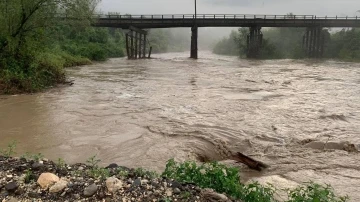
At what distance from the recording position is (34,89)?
15773 millimetres

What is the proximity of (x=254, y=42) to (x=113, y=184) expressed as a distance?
148 ft

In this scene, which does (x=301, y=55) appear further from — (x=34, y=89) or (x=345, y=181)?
(x=345, y=181)

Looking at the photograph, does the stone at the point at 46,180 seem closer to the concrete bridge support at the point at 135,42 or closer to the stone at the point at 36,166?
the stone at the point at 36,166

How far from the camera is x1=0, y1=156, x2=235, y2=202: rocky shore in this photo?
4.22m

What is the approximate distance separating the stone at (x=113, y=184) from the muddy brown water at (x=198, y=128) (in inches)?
95.7

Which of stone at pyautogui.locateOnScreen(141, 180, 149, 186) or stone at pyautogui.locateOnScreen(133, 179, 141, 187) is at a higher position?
stone at pyautogui.locateOnScreen(133, 179, 141, 187)

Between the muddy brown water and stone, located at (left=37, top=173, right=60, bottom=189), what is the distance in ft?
8.29

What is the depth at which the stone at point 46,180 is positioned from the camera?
442 cm

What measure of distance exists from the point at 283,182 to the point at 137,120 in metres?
5.64

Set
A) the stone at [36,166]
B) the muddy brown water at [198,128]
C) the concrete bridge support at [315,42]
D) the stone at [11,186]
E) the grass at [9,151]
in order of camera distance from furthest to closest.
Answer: the concrete bridge support at [315,42], the muddy brown water at [198,128], the grass at [9,151], the stone at [36,166], the stone at [11,186]

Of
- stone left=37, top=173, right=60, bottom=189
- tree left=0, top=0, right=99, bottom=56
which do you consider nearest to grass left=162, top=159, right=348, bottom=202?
stone left=37, top=173, right=60, bottom=189

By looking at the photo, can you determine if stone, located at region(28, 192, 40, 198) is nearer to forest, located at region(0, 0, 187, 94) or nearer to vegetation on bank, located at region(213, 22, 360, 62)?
forest, located at region(0, 0, 187, 94)

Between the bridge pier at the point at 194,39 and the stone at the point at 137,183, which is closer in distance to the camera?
the stone at the point at 137,183

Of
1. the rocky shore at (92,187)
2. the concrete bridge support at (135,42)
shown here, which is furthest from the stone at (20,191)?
the concrete bridge support at (135,42)
